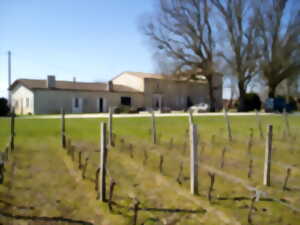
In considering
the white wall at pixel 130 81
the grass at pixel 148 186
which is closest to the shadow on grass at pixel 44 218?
the grass at pixel 148 186

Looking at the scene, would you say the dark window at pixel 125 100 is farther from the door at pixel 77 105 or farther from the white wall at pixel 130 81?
the door at pixel 77 105

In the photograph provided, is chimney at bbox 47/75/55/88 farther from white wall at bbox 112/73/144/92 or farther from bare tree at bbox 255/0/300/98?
bare tree at bbox 255/0/300/98

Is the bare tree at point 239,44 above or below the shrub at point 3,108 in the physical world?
above

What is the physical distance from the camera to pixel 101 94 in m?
26.9

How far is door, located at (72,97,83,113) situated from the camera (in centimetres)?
2527

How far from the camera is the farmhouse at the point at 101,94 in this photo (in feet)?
78.2

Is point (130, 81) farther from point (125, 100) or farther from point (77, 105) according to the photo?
point (77, 105)

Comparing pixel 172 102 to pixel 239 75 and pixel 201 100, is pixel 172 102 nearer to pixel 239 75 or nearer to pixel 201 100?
pixel 201 100

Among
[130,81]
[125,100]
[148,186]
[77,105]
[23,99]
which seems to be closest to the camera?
[148,186]

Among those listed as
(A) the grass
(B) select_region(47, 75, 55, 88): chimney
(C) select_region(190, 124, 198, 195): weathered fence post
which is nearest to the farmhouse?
(B) select_region(47, 75, 55, 88): chimney

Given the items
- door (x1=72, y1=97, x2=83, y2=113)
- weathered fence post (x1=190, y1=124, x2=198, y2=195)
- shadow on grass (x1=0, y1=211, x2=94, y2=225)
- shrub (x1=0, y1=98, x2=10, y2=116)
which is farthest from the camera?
door (x1=72, y1=97, x2=83, y2=113)

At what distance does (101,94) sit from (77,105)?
2.87 m

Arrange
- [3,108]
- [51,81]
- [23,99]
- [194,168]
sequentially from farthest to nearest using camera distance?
[23,99], [51,81], [3,108], [194,168]

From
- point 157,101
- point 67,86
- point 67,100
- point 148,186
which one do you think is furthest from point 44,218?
point 157,101
